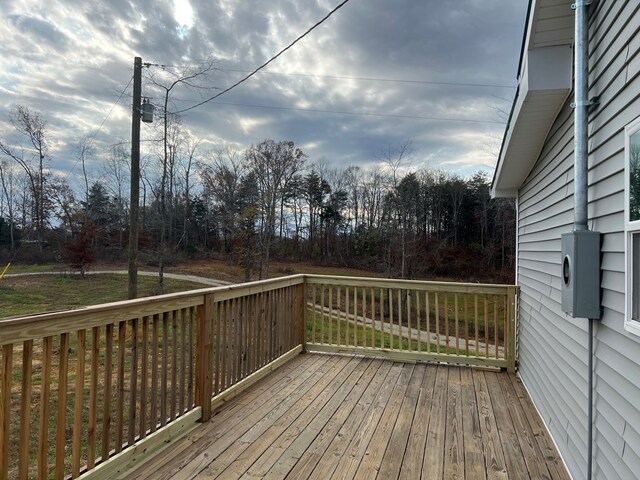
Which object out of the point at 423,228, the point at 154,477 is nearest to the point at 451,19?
the point at 154,477

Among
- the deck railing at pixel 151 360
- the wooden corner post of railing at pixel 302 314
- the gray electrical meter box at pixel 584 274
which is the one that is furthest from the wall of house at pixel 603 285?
the wooden corner post of railing at pixel 302 314

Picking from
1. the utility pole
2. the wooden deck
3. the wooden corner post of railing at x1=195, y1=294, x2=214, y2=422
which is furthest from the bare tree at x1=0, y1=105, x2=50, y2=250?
the wooden deck

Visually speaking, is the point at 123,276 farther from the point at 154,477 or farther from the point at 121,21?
the point at 154,477

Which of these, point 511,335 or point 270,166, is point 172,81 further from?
point 511,335

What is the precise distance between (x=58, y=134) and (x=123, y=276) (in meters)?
6.97

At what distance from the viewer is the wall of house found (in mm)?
1458

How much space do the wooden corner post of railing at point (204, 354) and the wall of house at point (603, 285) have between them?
2312 mm

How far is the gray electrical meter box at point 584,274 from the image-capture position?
1752 mm

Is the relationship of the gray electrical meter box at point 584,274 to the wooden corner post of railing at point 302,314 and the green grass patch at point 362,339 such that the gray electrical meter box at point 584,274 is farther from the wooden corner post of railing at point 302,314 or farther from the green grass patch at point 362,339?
the wooden corner post of railing at point 302,314

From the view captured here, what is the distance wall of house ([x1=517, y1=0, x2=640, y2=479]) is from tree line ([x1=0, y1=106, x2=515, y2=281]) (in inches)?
415

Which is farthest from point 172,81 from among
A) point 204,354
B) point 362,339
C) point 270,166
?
point 204,354

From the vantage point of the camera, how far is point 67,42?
6.80 metres

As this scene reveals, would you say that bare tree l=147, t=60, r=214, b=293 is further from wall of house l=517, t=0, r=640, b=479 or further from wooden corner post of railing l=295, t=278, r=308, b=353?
wall of house l=517, t=0, r=640, b=479

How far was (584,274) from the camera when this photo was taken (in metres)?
1.79
